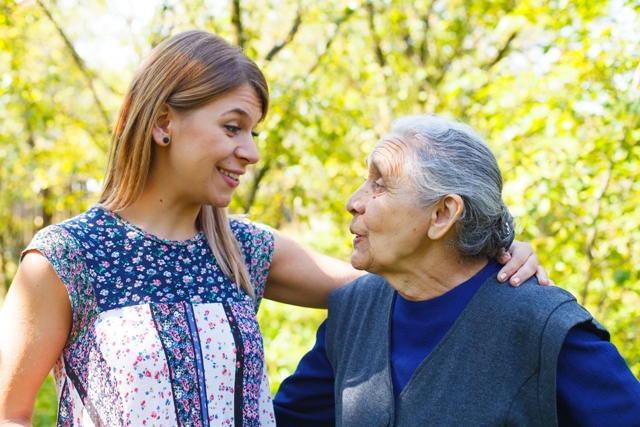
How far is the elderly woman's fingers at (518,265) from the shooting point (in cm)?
176

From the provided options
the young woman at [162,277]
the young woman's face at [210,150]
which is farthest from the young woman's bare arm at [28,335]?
the young woman's face at [210,150]

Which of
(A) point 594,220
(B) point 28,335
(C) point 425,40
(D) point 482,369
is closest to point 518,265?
(D) point 482,369

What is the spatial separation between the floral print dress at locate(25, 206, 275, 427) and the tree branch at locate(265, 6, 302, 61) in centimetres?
300

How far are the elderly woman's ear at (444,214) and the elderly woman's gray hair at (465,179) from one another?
0.02m

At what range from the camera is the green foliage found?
134 inches

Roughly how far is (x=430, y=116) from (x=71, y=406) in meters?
1.38

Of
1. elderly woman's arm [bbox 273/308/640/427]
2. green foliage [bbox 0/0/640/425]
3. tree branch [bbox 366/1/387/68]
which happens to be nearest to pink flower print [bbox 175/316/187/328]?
elderly woman's arm [bbox 273/308/640/427]

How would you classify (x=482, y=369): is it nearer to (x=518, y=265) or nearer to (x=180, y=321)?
(x=518, y=265)

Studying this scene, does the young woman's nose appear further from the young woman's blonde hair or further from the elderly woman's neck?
the elderly woman's neck

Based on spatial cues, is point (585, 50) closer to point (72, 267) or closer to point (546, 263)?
point (546, 263)

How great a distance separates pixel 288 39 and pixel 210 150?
10.1ft

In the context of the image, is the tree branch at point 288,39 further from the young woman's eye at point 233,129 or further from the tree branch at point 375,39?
the young woman's eye at point 233,129

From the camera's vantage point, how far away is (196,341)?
1784mm

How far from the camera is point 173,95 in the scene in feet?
6.11
